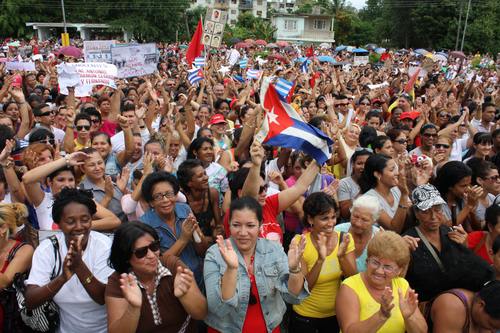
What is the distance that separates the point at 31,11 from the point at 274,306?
5719 centimetres

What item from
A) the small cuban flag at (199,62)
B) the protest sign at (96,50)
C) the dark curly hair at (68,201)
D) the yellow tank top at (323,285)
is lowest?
the yellow tank top at (323,285)

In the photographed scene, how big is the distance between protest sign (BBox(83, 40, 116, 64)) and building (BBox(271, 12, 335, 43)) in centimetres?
5799

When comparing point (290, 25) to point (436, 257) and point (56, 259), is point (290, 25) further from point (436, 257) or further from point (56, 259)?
point (56, 259)

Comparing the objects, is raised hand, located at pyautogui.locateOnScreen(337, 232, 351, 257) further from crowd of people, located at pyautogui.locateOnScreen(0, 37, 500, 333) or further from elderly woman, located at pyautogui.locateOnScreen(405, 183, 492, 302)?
elderly woman, located at pyautogui.locateOnScreen(405, 183, 492, 302)

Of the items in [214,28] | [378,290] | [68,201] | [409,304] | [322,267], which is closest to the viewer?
[409,304]

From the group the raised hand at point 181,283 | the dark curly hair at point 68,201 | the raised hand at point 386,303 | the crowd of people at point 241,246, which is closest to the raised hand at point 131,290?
the crowd of people at point 241,246

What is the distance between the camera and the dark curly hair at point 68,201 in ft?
10.0

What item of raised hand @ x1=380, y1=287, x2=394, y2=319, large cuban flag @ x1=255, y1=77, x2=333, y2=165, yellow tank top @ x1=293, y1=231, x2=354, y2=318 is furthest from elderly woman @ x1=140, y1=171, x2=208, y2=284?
raised hand @ x1=380, y1=287, x2=394, y2=319

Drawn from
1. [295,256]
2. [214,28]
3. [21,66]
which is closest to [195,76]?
[214,28]

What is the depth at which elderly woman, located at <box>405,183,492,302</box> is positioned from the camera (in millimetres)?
3092

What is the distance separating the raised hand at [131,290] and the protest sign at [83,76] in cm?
668

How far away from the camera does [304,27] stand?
6894cm

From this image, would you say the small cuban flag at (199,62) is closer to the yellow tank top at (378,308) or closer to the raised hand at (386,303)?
the yellow tank top at (378,308)

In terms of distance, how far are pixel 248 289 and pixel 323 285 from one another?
78cm
